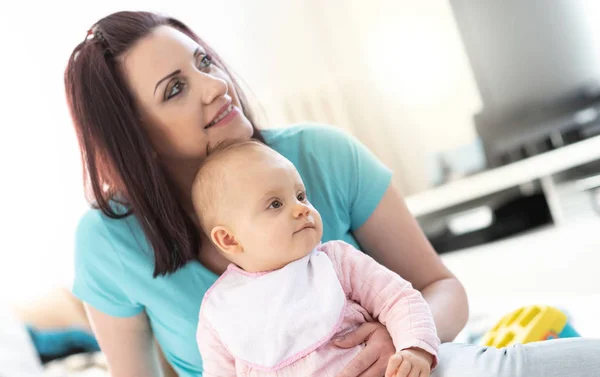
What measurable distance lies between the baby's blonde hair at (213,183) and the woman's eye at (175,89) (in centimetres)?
16

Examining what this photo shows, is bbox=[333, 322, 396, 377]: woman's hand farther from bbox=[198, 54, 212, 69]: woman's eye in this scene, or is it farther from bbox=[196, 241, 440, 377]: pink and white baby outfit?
bbox=[198, 54, 212, 69]: woman's eye

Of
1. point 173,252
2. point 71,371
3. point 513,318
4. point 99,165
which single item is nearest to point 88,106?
point 99,165

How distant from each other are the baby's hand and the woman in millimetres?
301

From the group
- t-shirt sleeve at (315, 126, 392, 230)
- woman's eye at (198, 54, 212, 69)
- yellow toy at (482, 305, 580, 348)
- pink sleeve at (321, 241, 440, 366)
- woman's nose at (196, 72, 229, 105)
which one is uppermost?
woman's eye at (198, 54, 212, 69)

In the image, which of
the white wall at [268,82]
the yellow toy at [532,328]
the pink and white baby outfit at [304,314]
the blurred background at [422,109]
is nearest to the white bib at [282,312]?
the pink and white baby outfit at [304,314]

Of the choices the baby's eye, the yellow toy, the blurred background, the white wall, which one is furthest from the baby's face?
the white wall

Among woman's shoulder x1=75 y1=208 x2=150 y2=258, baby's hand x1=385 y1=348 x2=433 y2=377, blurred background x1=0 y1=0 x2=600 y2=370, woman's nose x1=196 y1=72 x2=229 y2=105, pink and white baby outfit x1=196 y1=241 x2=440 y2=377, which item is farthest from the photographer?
blurred background x1=0 y1=0 x2=600 y2=370

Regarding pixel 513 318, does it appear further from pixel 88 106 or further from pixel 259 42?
pixel 259 42

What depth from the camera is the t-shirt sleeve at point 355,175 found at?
130cm

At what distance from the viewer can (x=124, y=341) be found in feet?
4.31

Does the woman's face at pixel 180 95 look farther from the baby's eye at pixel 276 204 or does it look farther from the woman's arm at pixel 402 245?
the woman's arm at pixel 402 245

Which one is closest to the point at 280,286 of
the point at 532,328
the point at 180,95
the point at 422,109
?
the point at 180,95

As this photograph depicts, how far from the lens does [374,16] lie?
289cm

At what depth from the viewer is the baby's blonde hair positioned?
3.32 feet
